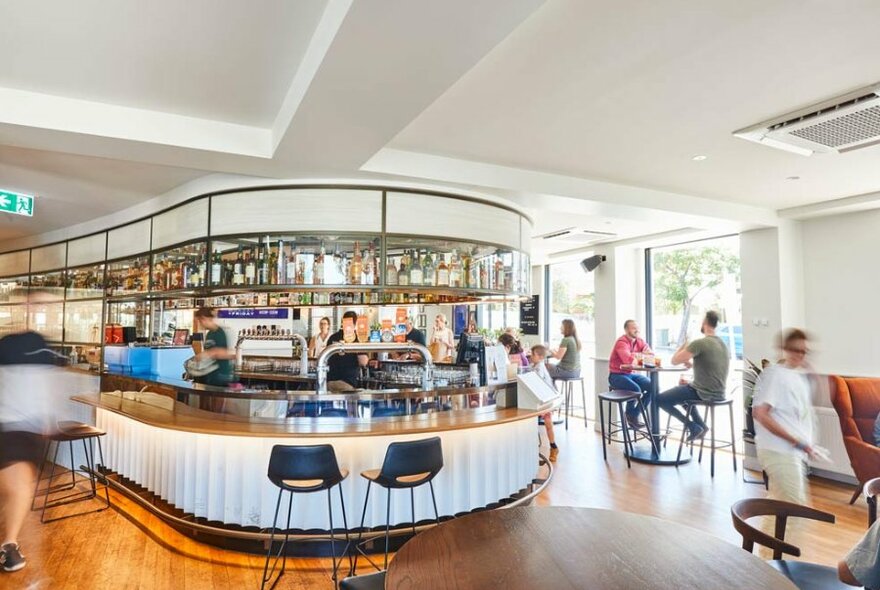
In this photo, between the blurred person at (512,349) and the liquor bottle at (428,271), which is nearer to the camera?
the liquor bottle at (428,271)

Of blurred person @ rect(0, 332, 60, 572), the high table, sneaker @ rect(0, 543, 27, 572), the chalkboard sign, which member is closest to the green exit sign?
blurred person @ rect(0, 332, 60, 572)

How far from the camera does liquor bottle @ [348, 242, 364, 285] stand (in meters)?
4.59

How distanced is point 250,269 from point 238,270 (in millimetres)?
143

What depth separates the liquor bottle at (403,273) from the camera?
4648mm

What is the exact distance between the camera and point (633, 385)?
6715mm

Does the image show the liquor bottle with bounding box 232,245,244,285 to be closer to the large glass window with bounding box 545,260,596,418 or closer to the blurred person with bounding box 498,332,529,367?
the blurred person with bounding box 498,332,529,367

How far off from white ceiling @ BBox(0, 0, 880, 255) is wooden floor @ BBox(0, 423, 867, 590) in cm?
272

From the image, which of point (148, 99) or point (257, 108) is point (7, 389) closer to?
point (148, 99)

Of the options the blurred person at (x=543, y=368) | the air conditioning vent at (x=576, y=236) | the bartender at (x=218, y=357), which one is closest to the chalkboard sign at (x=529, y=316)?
the air conditioning vent at (x=576, y=236)

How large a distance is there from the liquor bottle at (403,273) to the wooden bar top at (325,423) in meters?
1.30

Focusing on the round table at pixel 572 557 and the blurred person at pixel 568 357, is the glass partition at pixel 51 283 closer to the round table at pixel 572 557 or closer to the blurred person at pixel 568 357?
the blurred person at pixel 568 357

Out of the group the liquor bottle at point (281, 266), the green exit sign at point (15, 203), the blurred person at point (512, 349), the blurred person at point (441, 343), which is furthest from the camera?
the blurred person at point (512, 349)

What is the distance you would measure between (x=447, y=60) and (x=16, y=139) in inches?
116

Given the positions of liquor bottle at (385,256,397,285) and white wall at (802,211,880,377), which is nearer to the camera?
liquor bottle at (385,256,397,285)
